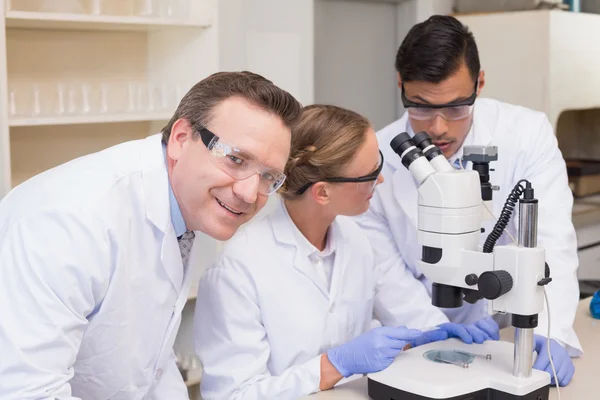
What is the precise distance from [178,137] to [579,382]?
101cm

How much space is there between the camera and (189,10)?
2.90 metres

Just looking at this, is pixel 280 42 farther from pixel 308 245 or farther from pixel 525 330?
pixel 525 330

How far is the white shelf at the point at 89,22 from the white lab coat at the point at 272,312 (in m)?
1.13

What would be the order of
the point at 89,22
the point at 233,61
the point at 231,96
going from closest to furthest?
1. the point at 231,96
2. the point at 89,22
3. the point at 233,61

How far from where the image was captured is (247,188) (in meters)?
1.39

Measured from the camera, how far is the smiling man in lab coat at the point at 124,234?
1228mm

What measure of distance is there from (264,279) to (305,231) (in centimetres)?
19

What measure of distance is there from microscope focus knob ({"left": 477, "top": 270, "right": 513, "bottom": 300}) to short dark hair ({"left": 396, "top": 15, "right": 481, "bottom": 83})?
0.71 metres

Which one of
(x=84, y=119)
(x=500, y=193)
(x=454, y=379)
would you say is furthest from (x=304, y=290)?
(x=84, y=119)

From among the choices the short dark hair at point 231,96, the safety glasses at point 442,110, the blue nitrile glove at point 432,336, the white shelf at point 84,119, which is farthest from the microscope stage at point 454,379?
the white shelf at point 84,119

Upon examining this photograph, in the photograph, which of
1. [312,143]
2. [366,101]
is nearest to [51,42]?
[312,143]

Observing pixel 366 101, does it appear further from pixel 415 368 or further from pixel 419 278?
pixel 415 368

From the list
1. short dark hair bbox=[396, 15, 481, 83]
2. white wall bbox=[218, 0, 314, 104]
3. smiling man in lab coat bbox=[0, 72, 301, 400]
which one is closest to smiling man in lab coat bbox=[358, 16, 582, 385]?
short dark hair bbox=[396, 15, 481, 83]

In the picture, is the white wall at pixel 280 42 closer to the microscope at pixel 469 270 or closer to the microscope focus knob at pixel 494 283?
the microscope at pixel 469 270
